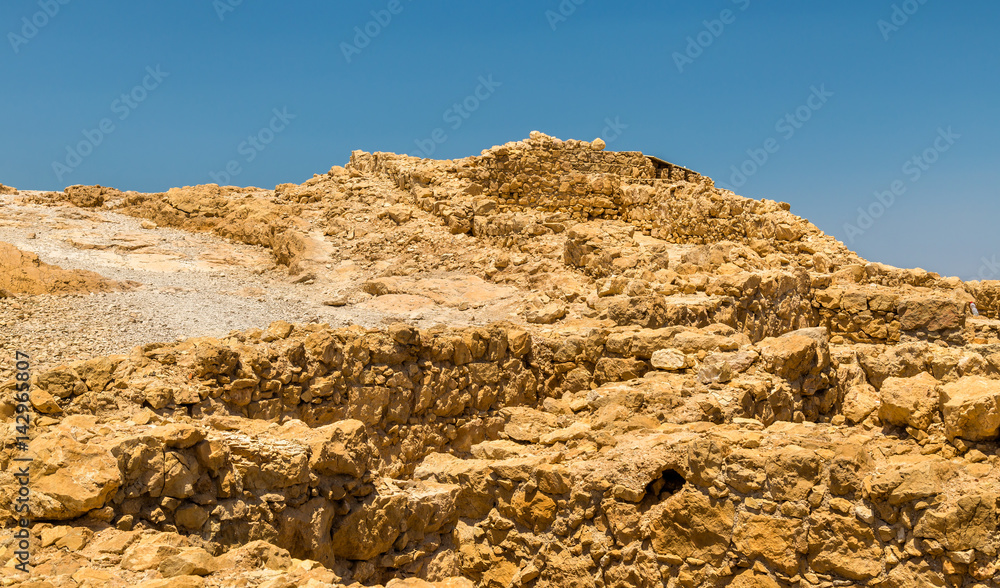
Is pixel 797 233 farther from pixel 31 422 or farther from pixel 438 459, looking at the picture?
pixel 31 422

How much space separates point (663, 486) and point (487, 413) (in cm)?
454

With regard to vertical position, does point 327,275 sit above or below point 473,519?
above

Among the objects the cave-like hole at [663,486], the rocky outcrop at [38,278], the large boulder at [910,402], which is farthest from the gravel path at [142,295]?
the large boulder at [910,402]

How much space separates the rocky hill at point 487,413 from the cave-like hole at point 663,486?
0.02 meters

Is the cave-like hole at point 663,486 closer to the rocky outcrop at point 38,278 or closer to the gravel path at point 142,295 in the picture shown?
the gravel path at point 142,295

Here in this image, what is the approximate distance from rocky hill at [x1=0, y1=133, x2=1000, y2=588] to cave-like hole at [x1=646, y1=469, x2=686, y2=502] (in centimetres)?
2

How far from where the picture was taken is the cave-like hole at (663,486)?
21.0 ft

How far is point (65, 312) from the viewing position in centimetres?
980

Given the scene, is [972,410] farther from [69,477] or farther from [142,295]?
[142,295]

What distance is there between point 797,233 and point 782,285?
15.6 ft

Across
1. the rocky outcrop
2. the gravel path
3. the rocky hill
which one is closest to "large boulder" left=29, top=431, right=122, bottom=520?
the rocky hill

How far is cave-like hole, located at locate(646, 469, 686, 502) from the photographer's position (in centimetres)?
639

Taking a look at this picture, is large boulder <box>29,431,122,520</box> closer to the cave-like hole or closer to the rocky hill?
the rocky hill

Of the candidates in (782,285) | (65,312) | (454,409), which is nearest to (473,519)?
(454,409)
